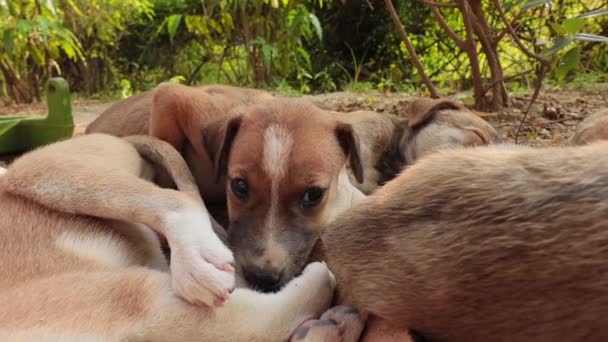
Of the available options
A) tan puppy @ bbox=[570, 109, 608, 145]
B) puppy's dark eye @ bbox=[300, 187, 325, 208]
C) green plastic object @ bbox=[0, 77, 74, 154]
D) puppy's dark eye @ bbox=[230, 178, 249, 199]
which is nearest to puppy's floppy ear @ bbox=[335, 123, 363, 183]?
puppy's dark eye @ bbox=[300, 187, 325, 208]

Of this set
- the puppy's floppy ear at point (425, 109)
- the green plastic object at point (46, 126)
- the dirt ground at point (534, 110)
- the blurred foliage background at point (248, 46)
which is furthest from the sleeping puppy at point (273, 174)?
the blurred foliage background at point (248, 46)

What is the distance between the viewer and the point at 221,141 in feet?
10.3

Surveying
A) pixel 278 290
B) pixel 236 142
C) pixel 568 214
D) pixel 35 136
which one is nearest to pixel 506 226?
pixel 568 214

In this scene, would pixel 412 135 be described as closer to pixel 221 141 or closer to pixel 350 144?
pixel 350 144

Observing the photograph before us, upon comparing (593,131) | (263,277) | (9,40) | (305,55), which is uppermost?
(593,131)

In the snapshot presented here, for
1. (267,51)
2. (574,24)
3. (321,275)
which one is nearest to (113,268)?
(321,275)

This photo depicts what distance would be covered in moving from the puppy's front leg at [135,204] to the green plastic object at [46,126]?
1.96 m

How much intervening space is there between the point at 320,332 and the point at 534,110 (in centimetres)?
456

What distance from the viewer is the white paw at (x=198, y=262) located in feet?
6.23

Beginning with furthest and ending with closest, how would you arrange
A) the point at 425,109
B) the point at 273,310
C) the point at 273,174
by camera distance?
the point at 425,109, the point at 273,174, the point at 273,310

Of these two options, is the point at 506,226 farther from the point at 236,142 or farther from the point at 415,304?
the point at 236,142

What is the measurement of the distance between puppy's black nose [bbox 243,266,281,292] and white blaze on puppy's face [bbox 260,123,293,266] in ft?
0.49

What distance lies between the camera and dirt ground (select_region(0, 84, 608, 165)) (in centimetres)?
496

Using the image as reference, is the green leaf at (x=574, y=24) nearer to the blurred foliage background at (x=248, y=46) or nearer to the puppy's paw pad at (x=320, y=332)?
the puppy's paw pad at (x=320, y=332)
